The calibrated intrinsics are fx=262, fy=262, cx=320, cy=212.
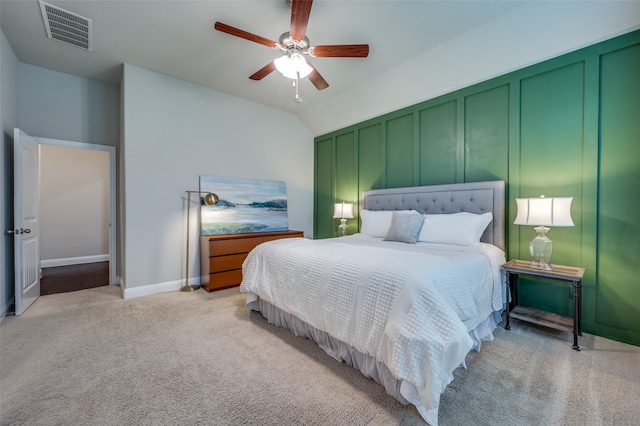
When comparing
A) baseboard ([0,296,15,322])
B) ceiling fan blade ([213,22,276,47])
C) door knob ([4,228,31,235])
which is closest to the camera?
ceiling fan blade ([213,22,276,47])

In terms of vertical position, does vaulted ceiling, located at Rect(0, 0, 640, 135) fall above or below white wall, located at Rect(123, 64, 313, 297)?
above

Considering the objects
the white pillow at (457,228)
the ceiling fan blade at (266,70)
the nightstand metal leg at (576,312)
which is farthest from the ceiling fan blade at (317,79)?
the nightstand metal leg at (576,312)

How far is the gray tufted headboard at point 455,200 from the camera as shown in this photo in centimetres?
296

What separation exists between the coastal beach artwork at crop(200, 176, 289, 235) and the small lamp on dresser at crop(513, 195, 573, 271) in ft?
11.9

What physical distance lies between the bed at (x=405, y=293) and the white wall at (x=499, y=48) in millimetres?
1324

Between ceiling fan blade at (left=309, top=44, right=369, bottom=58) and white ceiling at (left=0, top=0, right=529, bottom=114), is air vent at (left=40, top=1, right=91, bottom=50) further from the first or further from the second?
ceiling fan blade at (left=309, top=44, right=369, bottom=58)

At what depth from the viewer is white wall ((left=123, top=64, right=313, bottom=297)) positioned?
3.51 m

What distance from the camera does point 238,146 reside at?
452cm

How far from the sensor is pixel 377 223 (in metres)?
3.72

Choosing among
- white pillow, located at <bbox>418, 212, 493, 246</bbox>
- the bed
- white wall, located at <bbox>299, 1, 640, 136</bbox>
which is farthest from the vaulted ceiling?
white pillow, located at <bbox>418, 212, 493, 246</bbox>

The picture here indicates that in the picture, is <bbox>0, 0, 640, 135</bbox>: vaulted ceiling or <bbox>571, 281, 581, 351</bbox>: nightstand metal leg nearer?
<bbox>571, 281, 581, 351</bbox>: nightstand metal leg

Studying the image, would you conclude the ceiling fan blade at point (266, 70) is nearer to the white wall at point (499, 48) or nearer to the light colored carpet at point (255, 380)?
the white wall at point (499, 48)

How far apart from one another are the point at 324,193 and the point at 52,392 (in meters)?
4.39

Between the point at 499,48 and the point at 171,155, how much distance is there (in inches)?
170
